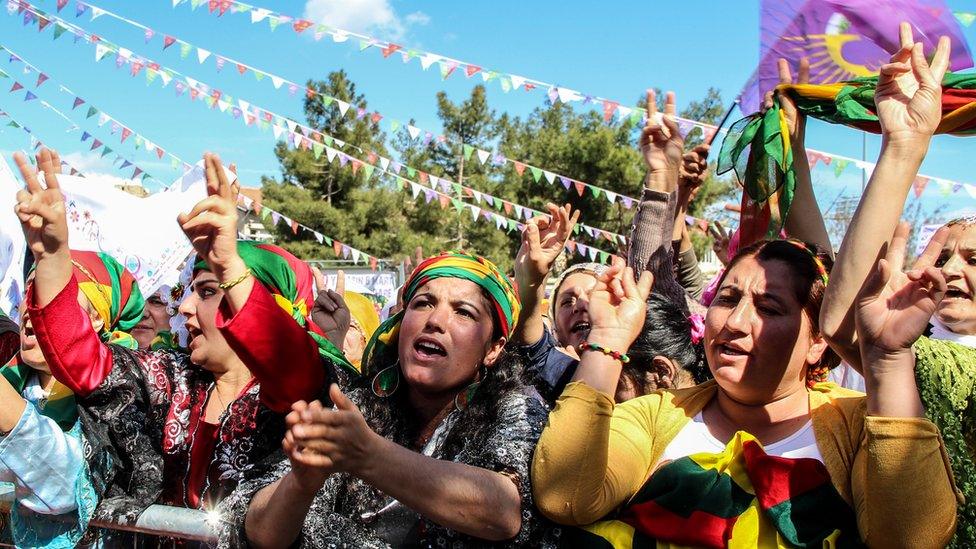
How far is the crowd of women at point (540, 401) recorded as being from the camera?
1.69m

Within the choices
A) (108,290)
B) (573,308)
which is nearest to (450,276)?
(573,308)

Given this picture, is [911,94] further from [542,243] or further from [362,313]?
[362,313]

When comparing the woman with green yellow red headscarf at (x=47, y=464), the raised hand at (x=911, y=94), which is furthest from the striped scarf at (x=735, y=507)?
the woman with green yellow red headscarf at (x=47, y=464)

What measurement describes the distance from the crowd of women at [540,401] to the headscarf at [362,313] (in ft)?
7.94

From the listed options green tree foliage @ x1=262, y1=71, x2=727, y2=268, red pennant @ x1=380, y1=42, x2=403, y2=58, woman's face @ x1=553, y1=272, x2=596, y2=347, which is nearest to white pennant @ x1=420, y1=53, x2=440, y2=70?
red pennant @ x1=380, y1=42, x2=403, y2=58

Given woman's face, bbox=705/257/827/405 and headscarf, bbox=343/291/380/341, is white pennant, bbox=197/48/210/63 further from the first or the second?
woman's face, bbox=705/257/827/405

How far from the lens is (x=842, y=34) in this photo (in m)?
2.55

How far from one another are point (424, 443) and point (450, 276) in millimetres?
499

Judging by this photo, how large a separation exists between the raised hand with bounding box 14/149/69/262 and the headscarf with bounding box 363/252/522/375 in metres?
1.03

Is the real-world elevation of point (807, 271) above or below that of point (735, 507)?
above

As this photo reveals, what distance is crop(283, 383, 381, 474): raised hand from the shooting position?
158 cm

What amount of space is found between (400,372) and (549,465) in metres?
0.67

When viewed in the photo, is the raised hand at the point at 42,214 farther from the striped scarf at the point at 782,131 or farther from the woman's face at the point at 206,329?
the striped scarf at the point at 782,131

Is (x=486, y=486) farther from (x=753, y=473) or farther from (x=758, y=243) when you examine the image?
(x=758, y=243)
